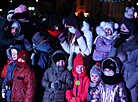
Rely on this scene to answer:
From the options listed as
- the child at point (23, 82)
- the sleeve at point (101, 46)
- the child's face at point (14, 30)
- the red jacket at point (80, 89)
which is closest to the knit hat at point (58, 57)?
the red jacket at point (80, 89)

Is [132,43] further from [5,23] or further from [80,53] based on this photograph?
[5,23]

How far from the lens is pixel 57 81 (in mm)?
4188

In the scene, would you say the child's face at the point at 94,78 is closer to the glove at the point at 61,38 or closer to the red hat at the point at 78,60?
the red hat at the point at 78,60

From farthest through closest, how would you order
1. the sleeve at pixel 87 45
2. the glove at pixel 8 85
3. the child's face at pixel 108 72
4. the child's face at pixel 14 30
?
the child's face at pixel 14 30
the sleeve at pixel 87 45
the glove at pixel 8 85
the child's face at pixel 108 72

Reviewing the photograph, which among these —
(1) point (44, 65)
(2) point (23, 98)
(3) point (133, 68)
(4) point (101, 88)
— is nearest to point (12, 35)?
(1) point (44, 65)

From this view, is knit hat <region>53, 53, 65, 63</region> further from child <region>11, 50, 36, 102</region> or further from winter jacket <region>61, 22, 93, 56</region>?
child <region>11, 50, 36, 102</region>

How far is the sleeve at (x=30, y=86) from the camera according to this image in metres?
4.16

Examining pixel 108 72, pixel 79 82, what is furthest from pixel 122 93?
pixel 79 82

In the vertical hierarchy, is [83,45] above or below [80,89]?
above

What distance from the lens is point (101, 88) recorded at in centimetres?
378

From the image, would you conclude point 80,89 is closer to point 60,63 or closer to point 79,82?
point 79,82

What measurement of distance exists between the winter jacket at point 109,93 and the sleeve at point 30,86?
1343mm

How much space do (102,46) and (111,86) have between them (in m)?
1.08

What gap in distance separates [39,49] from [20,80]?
1.01 metres
